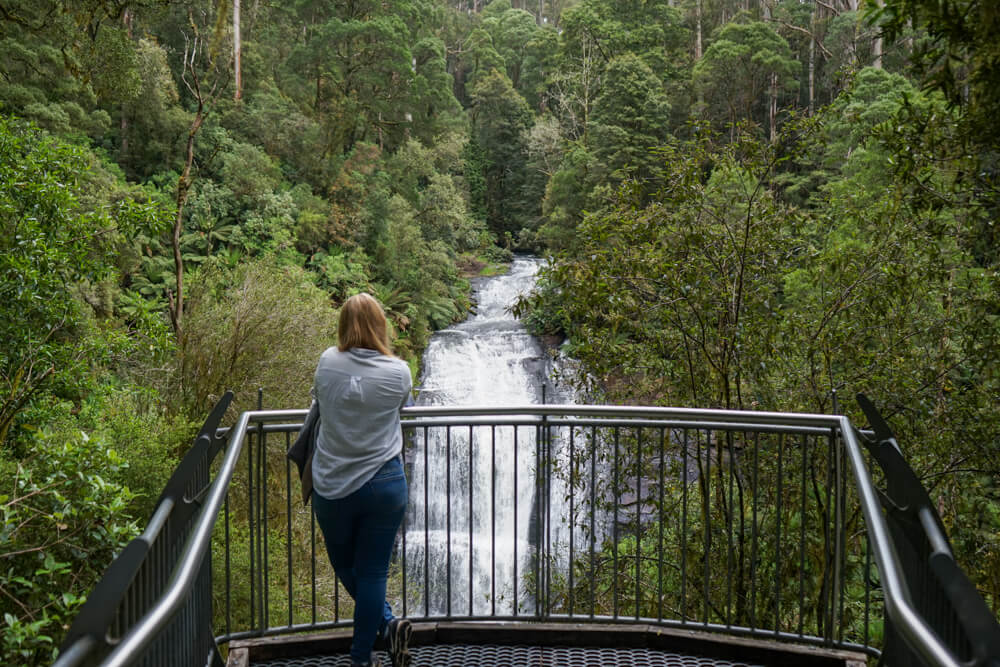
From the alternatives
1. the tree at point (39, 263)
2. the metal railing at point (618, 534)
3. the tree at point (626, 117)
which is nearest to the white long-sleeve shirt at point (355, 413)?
the metal railing at point (618, 534)

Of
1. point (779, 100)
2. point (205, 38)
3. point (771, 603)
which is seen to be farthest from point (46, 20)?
point (779, 100)

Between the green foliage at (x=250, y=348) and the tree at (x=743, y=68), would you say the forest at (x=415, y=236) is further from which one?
the tree at (x=743, y=68)

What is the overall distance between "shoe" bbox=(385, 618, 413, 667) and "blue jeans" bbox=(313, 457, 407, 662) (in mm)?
75

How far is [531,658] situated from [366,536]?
1235mm

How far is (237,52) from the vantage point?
28.0 metres

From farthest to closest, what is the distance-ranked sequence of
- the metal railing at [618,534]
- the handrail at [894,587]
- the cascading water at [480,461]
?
the cascading water at [480,461]
the metal railing at [618,534]
the handrail at [894,587]

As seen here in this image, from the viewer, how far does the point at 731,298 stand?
7.02 m

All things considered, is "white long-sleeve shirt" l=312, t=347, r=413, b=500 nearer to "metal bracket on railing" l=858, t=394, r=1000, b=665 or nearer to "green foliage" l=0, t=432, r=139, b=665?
"metal bracket on railing" l=858, t=394, r=1000, b=665

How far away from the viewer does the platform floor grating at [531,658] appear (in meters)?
3.90

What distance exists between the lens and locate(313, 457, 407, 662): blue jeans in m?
3.40

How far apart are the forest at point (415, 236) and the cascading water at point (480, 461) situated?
1.57 meters

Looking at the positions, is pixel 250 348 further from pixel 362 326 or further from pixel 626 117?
pixel 626 117

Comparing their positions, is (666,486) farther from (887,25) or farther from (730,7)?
(730,7)

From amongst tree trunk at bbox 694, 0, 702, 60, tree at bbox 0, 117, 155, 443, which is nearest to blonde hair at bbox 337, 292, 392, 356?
tree at bbox 0, 117, 155, 443
